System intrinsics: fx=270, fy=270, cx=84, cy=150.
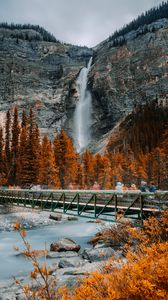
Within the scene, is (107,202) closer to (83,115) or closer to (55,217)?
(55,217)

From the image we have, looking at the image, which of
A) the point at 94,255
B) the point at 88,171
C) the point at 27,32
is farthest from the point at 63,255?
the point at 27,32

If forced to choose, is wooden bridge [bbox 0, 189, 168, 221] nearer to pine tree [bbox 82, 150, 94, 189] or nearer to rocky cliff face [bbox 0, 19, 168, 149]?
pine tree [bbox 82, 150, 94, 189]

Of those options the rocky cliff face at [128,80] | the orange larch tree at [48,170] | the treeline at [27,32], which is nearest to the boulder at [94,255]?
the orange larch tree at [48,170]

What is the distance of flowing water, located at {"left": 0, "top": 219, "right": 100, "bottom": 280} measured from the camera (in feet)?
49.0

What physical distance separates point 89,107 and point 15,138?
152ft

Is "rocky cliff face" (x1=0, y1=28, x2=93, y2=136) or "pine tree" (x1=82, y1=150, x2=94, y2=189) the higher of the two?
"rocky cliff face" (x1=0, y1=28, x2=93, y2=136)

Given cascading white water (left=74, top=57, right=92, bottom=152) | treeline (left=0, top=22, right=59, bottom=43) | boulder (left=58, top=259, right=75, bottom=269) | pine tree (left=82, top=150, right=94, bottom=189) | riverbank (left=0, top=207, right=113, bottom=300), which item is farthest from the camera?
treeline (left=0, top=22, right=59, bottom=43)

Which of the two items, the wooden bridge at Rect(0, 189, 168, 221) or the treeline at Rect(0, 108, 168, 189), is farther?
the treeline at Rect(0, 108, 168, 189)

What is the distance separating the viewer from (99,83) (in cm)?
11738

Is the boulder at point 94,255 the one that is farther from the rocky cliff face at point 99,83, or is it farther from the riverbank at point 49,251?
the rocky cliff face at point 99,83

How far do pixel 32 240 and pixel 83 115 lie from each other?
95362 mm

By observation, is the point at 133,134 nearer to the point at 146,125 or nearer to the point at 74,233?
the point at 146,125

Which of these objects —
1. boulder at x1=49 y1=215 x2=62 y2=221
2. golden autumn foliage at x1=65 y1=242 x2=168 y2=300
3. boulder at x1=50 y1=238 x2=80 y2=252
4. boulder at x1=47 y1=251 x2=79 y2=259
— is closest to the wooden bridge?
boulder at x1=50 y1=238 x2=80 y2=252

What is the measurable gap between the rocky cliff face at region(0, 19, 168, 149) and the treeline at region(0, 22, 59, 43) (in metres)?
22.6
